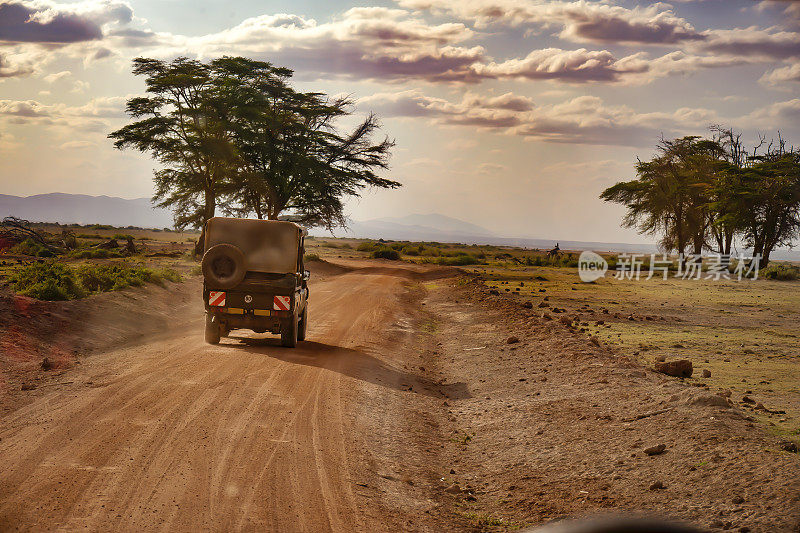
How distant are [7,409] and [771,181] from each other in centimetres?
6129

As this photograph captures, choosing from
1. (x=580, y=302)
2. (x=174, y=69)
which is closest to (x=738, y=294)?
(x=580, y=302)

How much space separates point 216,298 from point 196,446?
309 inches

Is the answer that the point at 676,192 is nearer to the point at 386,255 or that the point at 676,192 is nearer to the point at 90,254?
the point at 386,255

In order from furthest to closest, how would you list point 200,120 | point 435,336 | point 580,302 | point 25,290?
point 200,120, point 580,302, point 435,336, point 25,290

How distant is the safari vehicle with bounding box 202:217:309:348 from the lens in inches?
620

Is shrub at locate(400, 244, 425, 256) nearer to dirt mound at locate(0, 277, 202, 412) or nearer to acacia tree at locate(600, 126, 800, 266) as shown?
acacia tree at locate(600, 126, 800, 266)

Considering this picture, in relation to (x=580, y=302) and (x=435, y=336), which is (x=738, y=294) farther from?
(x=435, y=336)

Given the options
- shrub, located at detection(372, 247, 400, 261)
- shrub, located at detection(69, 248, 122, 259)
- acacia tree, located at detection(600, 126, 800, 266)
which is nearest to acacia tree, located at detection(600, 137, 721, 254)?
acacia tree, located at detection(600, 126, 800, 266)

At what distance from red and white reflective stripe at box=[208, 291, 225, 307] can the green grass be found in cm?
627

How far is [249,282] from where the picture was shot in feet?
52.1

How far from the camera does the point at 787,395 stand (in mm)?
11852

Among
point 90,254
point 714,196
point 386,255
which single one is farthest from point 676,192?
point 90,254

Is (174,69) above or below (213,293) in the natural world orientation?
above

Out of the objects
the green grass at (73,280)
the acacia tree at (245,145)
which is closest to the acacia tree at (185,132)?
the acacia tree at (245,145)
